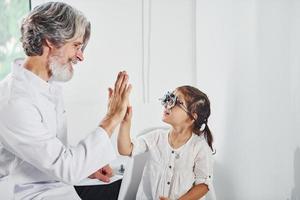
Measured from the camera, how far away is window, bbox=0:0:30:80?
1.91 metres

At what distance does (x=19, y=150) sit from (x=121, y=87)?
377mm

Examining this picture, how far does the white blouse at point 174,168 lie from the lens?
1327 mm

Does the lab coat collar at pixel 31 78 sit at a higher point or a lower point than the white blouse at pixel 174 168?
higher

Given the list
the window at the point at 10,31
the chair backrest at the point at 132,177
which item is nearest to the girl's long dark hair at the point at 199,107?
the chair backrest at the point at 132,177

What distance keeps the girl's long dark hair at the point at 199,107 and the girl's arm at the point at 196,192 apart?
0.15m

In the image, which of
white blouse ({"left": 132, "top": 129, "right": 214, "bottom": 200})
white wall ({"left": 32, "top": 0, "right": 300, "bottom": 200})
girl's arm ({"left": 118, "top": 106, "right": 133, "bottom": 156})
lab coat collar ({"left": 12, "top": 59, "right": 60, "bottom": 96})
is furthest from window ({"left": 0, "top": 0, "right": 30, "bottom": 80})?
white blouse ({"left": 132, "top": 129, "right": 214, "bottom": 200})

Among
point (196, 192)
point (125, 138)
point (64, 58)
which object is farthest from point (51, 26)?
point (196, 192)

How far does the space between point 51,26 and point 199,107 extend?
1.98 feet

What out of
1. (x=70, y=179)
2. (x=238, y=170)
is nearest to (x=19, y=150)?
(x=70, y=179)

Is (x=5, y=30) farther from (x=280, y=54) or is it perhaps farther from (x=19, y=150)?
(x=280, y=54)

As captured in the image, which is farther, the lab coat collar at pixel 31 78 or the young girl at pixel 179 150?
the young girl at pixel 179 150

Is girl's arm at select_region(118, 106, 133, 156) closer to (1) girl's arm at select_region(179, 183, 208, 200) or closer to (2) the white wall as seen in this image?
(2) the white wall

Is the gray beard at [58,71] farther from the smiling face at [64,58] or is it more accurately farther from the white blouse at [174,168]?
the white blouse at [174,168]

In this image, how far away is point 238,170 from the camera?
1365mm
